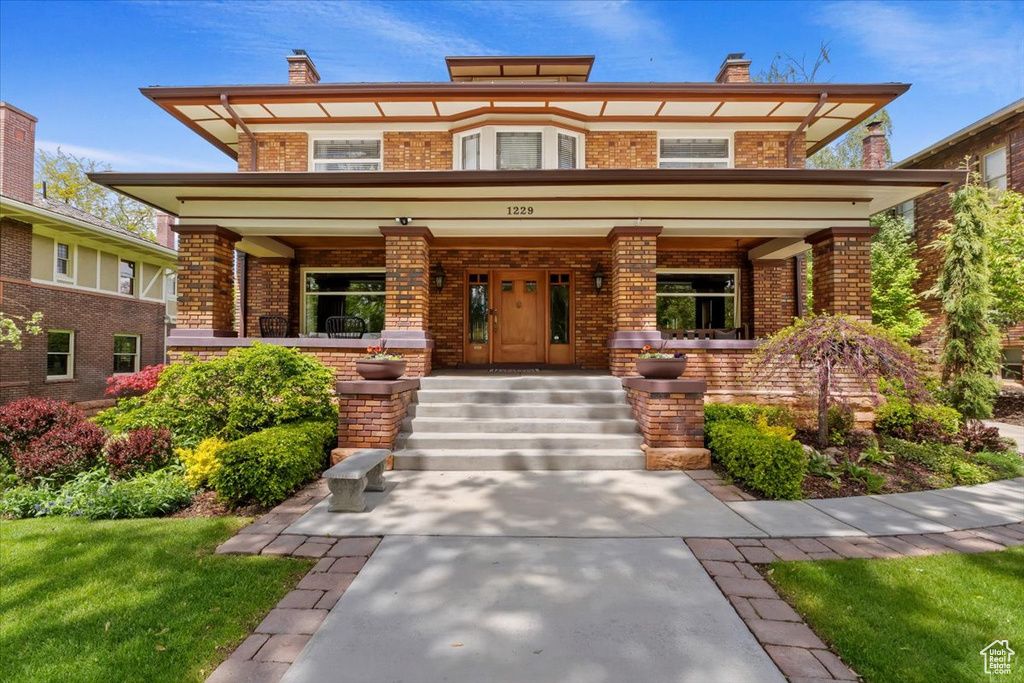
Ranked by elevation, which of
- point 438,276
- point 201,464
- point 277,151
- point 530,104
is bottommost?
point 201,464

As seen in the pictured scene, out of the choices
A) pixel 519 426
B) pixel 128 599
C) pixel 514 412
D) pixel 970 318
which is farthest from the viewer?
pixel 970 318

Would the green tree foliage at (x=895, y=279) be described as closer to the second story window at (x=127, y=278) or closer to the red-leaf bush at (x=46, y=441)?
the red-leaf bush at (x=46, y=441)

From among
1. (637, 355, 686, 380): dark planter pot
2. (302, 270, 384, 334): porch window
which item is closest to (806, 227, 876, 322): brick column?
(637, 355, 686, 380): dark planter pot

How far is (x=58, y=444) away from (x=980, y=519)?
9774mm

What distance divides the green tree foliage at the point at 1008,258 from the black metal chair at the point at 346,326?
14601mm

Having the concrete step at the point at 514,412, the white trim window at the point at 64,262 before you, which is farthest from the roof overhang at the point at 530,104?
the white trim window at the point at 64,262

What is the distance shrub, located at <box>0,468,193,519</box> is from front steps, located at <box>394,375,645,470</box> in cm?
231

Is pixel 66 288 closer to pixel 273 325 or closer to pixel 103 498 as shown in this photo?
pixel 273 325

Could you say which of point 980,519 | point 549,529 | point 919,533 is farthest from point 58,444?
point 980,519

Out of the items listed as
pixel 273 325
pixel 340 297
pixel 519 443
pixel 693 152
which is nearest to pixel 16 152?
pixel 273 325

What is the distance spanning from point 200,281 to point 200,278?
6 cm

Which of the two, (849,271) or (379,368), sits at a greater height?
(849,271)

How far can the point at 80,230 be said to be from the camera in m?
13.7

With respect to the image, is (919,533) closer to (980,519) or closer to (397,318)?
(980,519)
